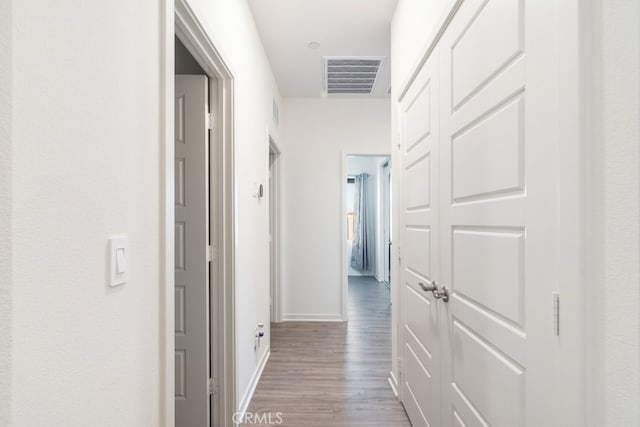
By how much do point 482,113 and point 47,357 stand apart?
1.32 m

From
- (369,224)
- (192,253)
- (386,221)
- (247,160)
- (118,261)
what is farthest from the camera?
(369,224)

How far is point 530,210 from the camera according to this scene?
883 mm

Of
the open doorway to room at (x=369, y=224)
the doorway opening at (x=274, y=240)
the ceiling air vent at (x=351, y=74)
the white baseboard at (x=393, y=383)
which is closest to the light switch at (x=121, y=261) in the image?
the white baseboard at (x=393, y=383)

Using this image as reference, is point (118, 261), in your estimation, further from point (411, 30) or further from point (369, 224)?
point (369, 224)

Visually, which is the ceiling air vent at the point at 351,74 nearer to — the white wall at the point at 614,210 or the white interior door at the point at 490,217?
the white interior door at the point at 490,217

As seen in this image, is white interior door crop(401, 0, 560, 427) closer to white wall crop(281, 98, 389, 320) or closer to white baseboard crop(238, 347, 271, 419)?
white baseboard crop(238, 347, 271, 419)

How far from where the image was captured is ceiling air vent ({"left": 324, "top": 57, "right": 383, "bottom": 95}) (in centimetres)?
327

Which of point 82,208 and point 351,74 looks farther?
point 351,74

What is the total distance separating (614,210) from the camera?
24.1 inches

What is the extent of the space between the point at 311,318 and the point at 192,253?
264cm

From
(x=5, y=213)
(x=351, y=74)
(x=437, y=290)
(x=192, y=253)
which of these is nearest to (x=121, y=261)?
(x=5, y=213)

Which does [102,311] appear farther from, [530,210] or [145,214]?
[530,210]

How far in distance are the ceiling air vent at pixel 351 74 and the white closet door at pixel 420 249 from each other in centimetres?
125

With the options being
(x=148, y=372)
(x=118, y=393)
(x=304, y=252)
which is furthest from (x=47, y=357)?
(x=304, y=252)
